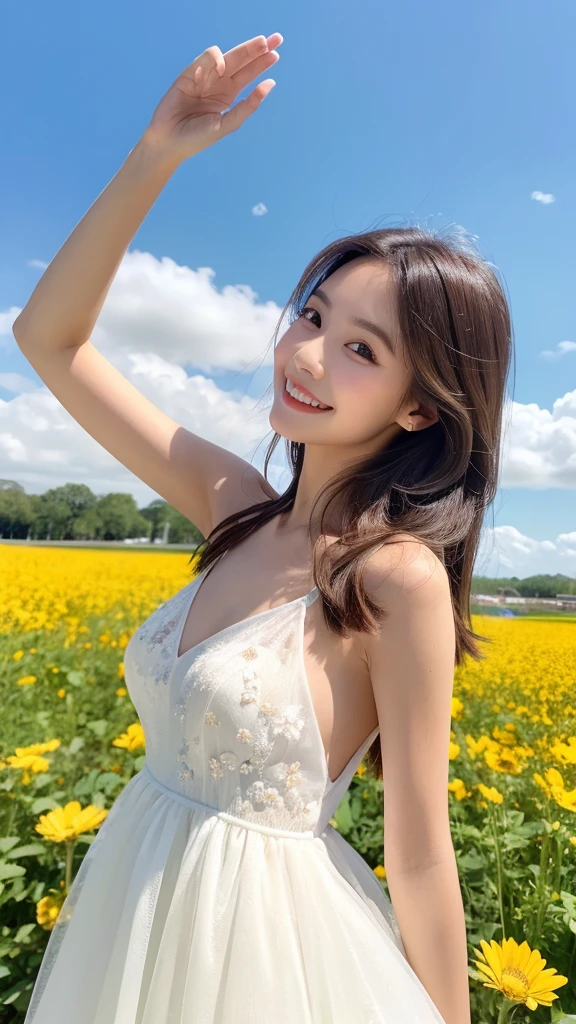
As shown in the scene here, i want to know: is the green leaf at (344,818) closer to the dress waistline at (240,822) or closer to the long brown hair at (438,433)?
the long brown hair at (438,433)

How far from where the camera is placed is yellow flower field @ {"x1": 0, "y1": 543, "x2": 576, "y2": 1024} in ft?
4.17

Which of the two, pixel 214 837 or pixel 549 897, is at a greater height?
pixel 214 837

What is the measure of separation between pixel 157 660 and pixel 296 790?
11.2 inches

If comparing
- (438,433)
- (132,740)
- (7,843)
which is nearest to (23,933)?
(7,843)

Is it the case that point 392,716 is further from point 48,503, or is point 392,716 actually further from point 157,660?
point 48,503

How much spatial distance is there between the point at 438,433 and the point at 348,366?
23 centimetres

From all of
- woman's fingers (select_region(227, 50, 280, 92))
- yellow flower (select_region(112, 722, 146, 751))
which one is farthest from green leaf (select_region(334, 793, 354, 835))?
woman's fingers (select_region(227, 50, 280, 92))

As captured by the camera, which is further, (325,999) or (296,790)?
(296,790)

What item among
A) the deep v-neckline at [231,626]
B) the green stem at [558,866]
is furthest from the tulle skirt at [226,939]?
the green stem at [558,866]

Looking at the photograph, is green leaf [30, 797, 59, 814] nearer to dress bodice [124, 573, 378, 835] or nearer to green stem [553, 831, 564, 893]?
dress bodice [124, 573, 378, 835]

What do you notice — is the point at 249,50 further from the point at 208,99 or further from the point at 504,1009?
the point at 504,1009

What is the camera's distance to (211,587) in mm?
1143

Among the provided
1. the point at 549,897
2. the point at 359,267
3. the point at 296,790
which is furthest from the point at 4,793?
the point at 359,267

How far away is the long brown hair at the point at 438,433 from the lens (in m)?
1.03
